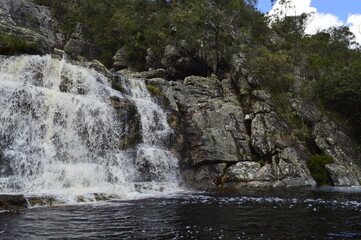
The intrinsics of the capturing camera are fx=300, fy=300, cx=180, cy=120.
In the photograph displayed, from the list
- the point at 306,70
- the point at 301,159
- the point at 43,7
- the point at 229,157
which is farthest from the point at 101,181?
the point at 43,7

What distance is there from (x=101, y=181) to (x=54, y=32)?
41.2 metres

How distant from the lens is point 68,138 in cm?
2011

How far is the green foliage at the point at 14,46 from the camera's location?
2415 centimetres

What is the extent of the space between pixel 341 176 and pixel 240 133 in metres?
9.03

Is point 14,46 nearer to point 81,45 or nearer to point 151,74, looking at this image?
point 151,74

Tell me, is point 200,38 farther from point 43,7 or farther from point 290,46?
point 43,7

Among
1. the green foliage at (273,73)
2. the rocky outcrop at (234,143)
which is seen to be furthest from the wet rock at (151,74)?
the green foliage at (273,73)

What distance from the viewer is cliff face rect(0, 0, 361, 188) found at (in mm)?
23984

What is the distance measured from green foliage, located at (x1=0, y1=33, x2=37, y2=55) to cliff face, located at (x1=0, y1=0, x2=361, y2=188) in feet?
4.45

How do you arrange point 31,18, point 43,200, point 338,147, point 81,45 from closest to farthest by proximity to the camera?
point 43,200 → point 338,147 → point 31,18 → point 81,45

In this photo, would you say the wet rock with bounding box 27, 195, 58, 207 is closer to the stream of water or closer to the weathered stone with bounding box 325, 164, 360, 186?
the stream of water

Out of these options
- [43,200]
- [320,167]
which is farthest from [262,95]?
[43,200]

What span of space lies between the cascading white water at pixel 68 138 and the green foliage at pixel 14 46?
205 centimetres

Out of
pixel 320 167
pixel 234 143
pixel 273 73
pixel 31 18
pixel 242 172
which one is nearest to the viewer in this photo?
pixel 242 172
